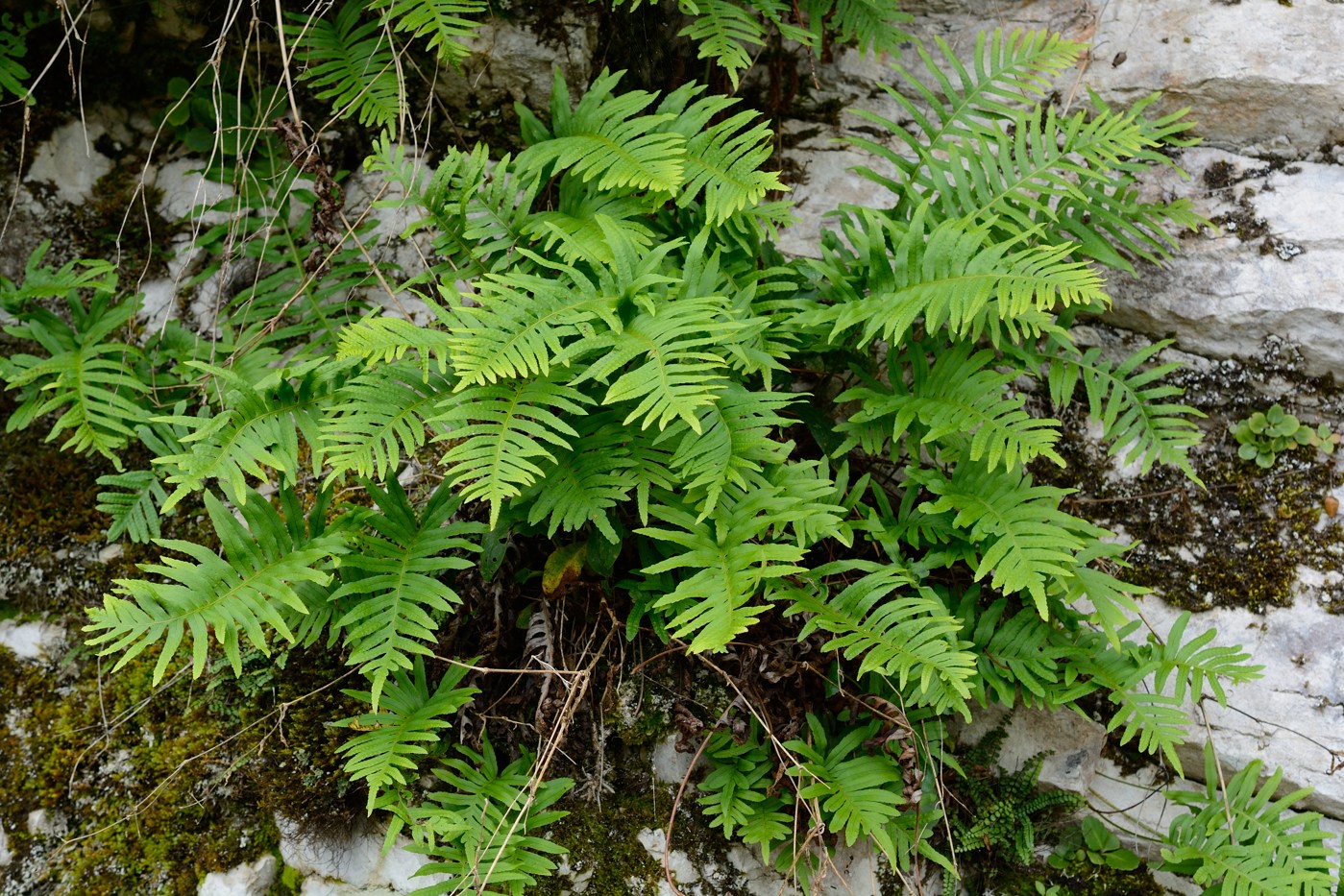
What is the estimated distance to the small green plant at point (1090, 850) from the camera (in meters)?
2.85

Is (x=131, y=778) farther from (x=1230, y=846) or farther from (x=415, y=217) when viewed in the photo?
(x=1230, y=846)

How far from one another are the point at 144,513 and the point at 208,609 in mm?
1003

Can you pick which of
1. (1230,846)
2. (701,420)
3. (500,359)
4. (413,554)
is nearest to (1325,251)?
(1230,846)

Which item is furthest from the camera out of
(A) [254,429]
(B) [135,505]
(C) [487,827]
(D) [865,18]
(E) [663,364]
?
(D) [865,18]

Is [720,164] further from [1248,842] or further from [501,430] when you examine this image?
[1248,842]

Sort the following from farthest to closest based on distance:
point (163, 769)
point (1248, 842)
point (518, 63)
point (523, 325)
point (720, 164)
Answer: point (518, 63)
point (163, 769)
point (720, 164)
point (1248, 842)
point (523, 325)

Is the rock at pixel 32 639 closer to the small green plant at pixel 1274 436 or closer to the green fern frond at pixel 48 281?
the green fern frond at pixel 48 281

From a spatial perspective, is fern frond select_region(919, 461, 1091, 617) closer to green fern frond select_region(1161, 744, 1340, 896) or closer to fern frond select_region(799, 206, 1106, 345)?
fern frond select_region(799, 206, 1106, 345)

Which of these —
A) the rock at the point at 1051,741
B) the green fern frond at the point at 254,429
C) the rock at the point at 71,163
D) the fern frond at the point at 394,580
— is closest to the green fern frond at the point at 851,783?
the rock at the point at 1051,741

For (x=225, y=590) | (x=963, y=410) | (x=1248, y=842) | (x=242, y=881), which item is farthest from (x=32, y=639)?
(x=1248, y=842)

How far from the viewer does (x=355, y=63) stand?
3125mm

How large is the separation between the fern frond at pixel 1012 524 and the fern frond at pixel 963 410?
0.08 m

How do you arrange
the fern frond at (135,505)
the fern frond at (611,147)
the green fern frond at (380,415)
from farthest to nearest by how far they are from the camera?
the fern frond at (135,505), the fern frond at (611,147), the green fern frond at (380,415)

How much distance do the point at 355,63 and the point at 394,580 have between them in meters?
1.76
